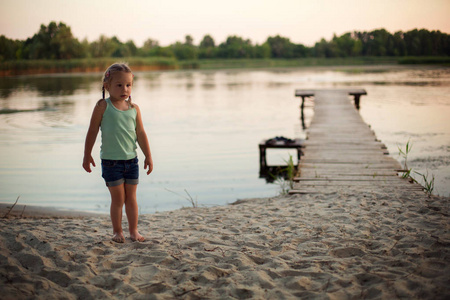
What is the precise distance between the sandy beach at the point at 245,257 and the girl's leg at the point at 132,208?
11 cm

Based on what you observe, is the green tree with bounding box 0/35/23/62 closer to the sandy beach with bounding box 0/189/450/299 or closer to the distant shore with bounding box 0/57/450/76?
the distant shore with bounding box 0/57/450/76

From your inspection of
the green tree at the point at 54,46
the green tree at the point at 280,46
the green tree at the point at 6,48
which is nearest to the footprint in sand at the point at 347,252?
the green tree at the point at 6,48

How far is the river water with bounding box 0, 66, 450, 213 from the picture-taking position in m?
8.47

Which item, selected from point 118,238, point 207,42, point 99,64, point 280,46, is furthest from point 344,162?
point 207,42

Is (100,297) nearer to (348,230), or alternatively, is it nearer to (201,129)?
(348,230)

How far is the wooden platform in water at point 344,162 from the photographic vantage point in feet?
22.0

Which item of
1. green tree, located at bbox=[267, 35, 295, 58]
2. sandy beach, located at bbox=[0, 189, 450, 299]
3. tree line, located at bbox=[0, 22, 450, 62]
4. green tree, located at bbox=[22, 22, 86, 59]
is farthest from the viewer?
green tree, located at bbox=[267, 35, 295, 58]

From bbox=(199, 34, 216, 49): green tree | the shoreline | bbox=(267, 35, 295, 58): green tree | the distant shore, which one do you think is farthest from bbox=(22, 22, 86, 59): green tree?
the shoreline

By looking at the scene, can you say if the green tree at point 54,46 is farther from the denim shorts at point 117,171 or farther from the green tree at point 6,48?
the denim shorts at point 117,171

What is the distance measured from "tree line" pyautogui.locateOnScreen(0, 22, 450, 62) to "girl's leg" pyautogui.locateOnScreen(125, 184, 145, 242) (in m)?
27.7

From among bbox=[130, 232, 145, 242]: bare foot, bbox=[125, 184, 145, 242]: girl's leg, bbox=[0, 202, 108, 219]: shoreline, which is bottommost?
bbox=[0, 202, 108, 219]: shoreline

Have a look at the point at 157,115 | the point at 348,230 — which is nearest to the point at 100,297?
the point at 348,230

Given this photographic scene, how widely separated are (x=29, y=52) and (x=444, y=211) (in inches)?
3391

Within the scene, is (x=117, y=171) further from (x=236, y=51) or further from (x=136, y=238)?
(x=236, y=51)
